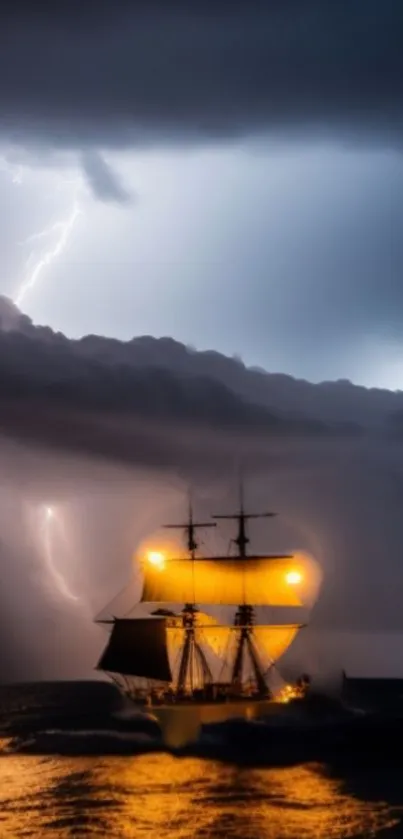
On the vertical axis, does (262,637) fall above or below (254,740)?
above

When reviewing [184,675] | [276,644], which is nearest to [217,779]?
[184,675]

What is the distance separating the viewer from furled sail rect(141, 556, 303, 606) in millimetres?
190375

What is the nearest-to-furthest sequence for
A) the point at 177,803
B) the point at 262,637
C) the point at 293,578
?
1. the point at 177,803
2. the point at 262,637
3. the point at 293,578

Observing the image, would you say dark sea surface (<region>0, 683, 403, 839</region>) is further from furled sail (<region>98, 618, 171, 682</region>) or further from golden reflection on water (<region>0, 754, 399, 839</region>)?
furled sail (<region>98, 618, 171, 682</region>)

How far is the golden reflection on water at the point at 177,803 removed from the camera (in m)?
94.0

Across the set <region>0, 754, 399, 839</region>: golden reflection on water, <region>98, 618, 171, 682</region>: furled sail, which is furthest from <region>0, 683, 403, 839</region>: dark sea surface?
<region>98, 618, 171, 682</region>: furled sail

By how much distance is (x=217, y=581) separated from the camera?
191875 mm

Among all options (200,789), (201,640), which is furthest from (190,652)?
(200,789)

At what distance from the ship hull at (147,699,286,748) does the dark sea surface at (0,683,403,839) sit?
5.57 feet

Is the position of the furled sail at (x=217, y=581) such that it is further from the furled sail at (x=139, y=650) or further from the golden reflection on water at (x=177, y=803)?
the golden reflection on water at (x=177, y=803)

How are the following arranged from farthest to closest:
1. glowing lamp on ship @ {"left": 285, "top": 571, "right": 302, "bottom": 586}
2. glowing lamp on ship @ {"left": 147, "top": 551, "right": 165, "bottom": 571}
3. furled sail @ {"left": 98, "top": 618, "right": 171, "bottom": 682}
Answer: glowing lamp on ship @ {"left": 285, "top": 571, "right": 302, "bottom": 586} < glowing lamp on ship @ {"left": 147, "top": 551, "right": 165, "bottom": 571} < furled sail @ {"left": 98, "top": 618, "right": 171, "bottom": 682}

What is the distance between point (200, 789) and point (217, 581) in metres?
75.6

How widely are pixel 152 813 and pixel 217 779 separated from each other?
2314 centimetres

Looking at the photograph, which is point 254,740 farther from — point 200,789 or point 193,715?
point 200,789
